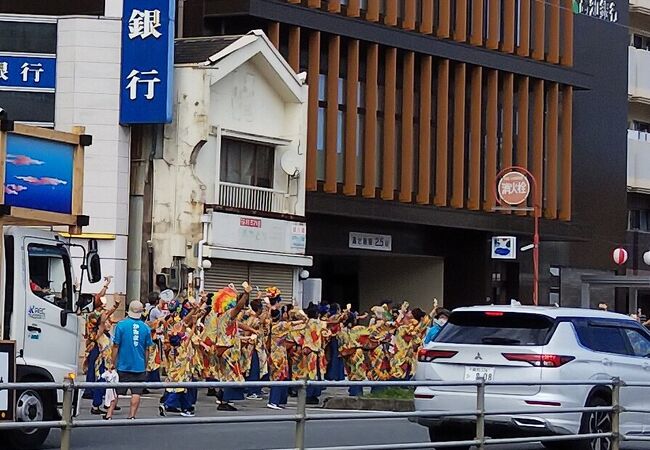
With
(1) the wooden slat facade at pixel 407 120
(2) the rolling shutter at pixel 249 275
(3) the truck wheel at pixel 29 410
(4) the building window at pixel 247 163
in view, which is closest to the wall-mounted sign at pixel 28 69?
(4) the building window at pixel 247 163

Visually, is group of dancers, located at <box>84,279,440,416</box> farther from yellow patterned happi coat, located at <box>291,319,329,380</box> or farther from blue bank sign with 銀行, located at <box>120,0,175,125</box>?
blue bank sign with 銀行, located at <box>120,0,175,125</box>

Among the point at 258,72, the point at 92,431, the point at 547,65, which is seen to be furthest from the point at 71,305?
the point at 547,65

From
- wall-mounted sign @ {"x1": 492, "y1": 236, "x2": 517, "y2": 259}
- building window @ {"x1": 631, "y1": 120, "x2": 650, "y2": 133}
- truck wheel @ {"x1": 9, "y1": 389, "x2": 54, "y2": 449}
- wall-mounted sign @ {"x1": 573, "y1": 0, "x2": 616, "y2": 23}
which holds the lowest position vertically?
truck wheel @ {"x1": 9, "y1": 389, "x2": 54, "y2": 449}

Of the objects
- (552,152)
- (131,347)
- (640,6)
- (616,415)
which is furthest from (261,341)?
(640,6)

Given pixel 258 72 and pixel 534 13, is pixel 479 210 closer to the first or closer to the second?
pixel 534 13

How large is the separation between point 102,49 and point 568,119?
16.8m

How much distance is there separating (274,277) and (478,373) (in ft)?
59.3

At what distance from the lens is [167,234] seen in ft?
102

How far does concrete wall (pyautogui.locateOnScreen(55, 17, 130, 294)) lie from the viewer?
1191 inches

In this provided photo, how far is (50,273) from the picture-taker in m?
16.5

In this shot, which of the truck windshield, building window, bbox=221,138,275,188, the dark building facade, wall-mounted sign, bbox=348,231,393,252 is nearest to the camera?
the truck windshield

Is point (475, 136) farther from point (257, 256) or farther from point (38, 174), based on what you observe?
point (38, 174)

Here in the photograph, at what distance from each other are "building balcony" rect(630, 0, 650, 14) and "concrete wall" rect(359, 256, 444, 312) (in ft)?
42.5

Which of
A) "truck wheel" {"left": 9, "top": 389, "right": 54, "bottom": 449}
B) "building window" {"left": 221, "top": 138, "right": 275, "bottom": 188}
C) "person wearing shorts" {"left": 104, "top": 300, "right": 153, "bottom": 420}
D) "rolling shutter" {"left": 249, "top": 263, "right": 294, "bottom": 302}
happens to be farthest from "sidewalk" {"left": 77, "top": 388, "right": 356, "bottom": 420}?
"building window" {"left": 221, "top": 138, "right": 275, "bottom": 188}
